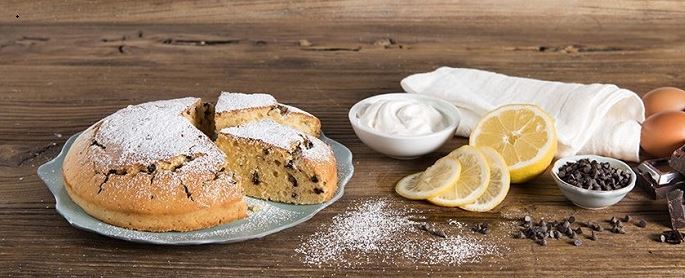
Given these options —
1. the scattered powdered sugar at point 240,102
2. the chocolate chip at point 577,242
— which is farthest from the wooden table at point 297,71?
the scattered powdered sugar at point 240,102

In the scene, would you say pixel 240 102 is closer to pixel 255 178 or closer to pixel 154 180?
pixel 255 178

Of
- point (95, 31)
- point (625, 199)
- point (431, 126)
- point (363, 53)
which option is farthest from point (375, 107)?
point (95, 31)

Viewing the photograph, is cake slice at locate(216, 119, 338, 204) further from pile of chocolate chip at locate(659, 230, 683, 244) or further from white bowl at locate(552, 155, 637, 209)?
pile of chocolate chip at locate(659, 230, 683, 244)

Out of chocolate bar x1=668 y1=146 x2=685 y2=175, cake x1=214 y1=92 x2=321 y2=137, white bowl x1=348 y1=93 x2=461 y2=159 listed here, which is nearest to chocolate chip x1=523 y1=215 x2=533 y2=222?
white bowl x1=348 y1=93 x2=461 y2=159

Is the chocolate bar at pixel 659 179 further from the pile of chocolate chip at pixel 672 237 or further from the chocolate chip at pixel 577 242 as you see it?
the chocolate chip at pixel 577 242

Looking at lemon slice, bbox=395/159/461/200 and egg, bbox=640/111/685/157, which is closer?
lemon slice, bbox=395/159/461/200

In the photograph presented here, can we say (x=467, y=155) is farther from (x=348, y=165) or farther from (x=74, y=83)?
(x=74, y=83)
